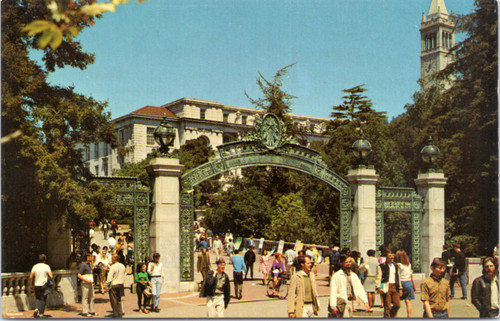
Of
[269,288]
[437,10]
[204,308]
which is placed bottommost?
[269,288]

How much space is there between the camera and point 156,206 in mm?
17469

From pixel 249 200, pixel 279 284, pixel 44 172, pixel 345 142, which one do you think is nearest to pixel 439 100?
pixel 345 142

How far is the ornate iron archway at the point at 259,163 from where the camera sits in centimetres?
1798

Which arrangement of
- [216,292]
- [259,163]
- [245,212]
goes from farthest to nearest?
[245,212] → [259,163] → [216,292]

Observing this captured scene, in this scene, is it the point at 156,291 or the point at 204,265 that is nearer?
the point at 156,291

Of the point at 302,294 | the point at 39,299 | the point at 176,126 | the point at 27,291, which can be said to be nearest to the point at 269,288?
the point at 27,291

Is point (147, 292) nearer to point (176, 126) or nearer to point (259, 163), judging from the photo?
point (259, 163)

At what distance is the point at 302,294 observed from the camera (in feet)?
32.5

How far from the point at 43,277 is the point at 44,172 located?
2.49 m

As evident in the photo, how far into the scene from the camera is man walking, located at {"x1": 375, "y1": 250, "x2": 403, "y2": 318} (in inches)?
506

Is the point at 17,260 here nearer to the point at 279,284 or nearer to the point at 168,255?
the point at 168,255

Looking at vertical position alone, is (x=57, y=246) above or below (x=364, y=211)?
below

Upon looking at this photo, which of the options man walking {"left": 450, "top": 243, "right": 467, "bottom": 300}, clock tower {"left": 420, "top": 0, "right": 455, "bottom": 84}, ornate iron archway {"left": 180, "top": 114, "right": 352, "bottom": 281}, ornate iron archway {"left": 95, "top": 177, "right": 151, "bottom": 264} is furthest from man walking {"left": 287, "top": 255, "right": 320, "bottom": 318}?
clock tower {"left": 420, "top": 0, "right": 455, "bottom": 84}

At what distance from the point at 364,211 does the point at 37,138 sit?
10.7 m
